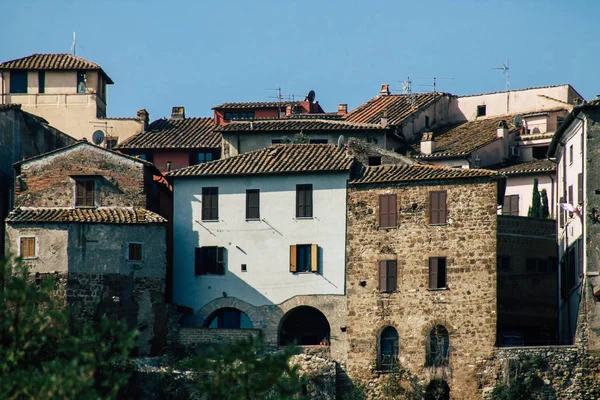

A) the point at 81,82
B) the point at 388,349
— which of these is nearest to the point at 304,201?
the point at 388,349

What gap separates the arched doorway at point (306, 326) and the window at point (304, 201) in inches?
168

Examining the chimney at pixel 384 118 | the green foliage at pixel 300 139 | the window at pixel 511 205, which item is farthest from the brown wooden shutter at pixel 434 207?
the window at pixel 511 205

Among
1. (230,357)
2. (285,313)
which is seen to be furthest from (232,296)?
(230,357)

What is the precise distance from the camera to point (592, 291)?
63.8 metres

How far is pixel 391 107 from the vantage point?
9181 cm

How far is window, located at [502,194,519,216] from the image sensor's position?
275ft

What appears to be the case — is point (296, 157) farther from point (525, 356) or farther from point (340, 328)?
point (525, 356)

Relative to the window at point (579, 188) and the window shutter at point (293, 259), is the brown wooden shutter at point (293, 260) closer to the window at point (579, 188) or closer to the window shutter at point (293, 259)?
the window shutter at point (293, 259)

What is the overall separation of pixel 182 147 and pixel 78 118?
9.85 m

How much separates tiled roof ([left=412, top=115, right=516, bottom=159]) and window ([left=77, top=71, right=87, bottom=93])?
20060 mm

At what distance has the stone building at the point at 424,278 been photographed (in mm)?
65812

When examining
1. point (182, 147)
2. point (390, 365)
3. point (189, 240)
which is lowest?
point (390, 365)

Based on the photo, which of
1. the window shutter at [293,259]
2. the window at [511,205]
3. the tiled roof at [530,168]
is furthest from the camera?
the window at [511,205]

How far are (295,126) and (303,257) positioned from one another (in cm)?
1230
